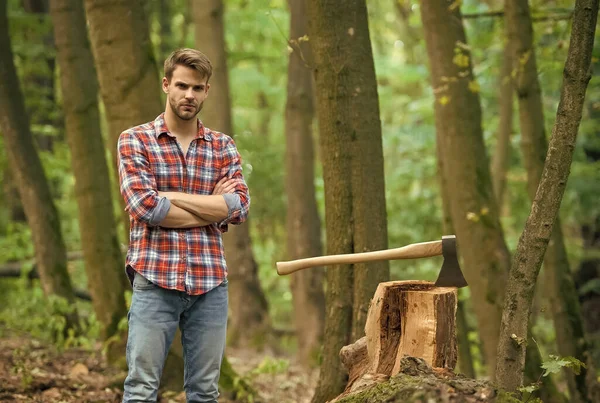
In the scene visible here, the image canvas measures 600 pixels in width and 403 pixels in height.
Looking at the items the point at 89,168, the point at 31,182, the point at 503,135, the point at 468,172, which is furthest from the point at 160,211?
the point at 503,135

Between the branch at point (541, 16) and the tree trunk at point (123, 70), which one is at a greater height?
the branch at point (541, 16)

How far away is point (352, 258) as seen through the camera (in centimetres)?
473

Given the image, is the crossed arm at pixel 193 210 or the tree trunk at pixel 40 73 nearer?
the crossed arm at pixel 193 210

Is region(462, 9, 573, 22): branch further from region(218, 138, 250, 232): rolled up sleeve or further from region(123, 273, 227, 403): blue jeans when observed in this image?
region(123, 273, 227, 403): blue jeans

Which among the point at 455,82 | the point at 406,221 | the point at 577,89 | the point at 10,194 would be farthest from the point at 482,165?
the point at 10,194

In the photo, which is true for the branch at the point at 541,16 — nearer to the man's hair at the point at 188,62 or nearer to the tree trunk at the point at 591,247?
the tree trunk at the point at 591,247

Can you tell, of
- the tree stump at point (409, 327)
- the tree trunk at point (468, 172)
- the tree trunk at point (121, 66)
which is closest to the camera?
the tree stump at point (409, 327)

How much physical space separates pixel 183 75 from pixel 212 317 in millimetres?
1382

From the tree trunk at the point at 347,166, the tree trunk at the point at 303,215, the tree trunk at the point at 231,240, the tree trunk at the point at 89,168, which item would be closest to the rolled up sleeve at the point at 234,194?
the tree trunk at the point at 347,166

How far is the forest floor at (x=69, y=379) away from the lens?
20.7 feet

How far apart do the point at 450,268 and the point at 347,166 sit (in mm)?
1605

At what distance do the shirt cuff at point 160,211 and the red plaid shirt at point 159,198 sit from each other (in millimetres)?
17

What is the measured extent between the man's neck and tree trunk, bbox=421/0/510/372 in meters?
4.28

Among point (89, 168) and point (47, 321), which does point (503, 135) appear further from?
point (47, 321)
